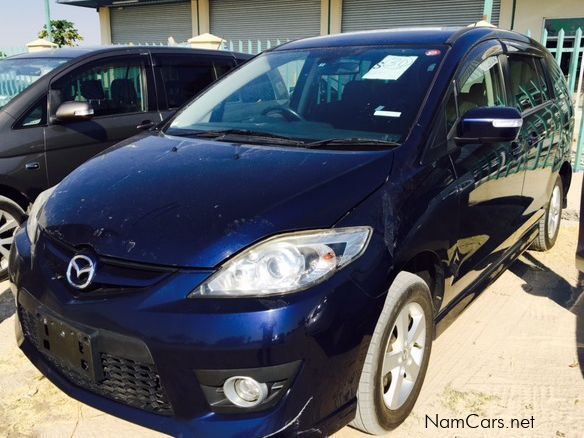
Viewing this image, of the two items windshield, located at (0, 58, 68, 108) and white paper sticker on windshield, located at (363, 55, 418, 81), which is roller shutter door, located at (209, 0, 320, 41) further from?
white paper sticker on windshield, located at (363, 55, 418, 81)

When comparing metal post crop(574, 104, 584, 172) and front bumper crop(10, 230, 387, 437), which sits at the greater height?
front bumper crop(10, 230, 387, 437)

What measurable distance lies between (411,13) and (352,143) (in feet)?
53.6

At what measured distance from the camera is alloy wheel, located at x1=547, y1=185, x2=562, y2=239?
4.63 metres

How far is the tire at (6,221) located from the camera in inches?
160

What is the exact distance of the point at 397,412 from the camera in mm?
2379

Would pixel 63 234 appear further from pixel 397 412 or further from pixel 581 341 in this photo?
pixel 581 341

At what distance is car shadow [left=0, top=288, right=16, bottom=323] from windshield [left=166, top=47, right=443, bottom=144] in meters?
1.65

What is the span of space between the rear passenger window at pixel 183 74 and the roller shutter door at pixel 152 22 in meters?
17.8

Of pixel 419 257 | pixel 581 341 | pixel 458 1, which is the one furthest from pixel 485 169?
pixel 458 1

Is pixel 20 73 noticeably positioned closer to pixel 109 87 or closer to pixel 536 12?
Result: pixel 109 87

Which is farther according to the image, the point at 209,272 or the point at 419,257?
the point at 419,257

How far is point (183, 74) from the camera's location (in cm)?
538

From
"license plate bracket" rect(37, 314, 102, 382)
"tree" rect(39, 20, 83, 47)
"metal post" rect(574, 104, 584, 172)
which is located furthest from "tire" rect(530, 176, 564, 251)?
"tree" rect(39, 20, 83, 47)

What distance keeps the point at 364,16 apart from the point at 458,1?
10.1 feet
